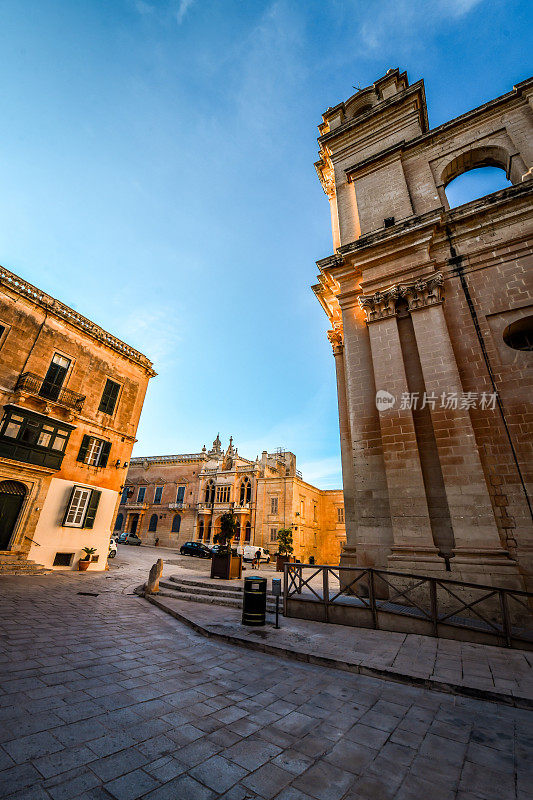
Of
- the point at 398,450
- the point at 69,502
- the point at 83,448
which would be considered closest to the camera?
the point at 398,450

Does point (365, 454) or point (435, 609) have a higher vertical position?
point (365, 454)

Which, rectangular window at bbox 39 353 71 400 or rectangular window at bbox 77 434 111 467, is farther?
rectangular window at bbox 77 434 111 467

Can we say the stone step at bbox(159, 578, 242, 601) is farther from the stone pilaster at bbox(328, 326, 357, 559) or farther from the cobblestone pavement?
the cobblestone pavement

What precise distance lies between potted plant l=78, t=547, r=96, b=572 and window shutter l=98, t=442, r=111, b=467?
4.01 meters

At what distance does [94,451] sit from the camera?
1694 centimetres

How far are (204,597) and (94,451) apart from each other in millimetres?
10669

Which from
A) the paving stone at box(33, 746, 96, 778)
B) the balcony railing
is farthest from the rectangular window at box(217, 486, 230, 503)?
the paving stone at box(33, 746, 96, 778)

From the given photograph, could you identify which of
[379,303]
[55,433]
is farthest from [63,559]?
[379,303]

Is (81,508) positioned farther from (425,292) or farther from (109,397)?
(425,292)

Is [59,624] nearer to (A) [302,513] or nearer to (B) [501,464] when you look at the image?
(B) [501,464]

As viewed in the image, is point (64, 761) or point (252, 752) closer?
point (64, 761)

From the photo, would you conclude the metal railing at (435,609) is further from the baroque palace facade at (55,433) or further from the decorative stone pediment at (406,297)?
the baroque palace facade at (55,433)

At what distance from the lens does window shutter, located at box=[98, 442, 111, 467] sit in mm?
17097

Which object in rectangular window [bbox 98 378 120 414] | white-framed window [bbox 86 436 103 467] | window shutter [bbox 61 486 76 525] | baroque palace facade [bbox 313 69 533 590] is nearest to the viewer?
baroque palace facade [bbox 313 69 533 590]
